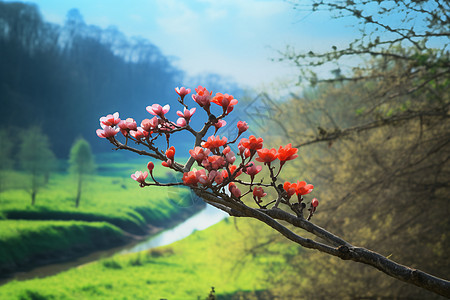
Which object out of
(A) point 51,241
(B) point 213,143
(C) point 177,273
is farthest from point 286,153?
(C) point 177,273

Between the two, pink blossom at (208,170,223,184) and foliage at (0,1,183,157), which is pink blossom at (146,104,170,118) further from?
foliage at (0,1,183,157)

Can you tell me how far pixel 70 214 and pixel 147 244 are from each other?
1881 mm

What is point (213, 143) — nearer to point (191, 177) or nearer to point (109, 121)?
point (191, 177)

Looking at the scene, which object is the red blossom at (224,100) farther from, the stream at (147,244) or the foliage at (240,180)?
the stream at (147,244)

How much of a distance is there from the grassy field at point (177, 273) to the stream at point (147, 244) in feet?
0.58

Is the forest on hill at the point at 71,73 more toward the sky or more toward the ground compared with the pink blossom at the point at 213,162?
more toward the sky

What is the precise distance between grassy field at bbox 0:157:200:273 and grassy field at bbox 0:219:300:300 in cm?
72

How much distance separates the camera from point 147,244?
30.6ft

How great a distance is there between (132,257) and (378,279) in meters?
5.93

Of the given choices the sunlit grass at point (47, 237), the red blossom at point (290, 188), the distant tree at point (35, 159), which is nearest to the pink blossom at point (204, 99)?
the red blossom at point (290, 188)

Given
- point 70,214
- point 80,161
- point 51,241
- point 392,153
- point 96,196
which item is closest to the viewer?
point 392,153

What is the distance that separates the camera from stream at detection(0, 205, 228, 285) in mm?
7344

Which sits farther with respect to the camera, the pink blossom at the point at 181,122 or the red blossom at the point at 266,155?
the pink blossom at the point at 181,122

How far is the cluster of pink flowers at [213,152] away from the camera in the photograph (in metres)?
0.75
